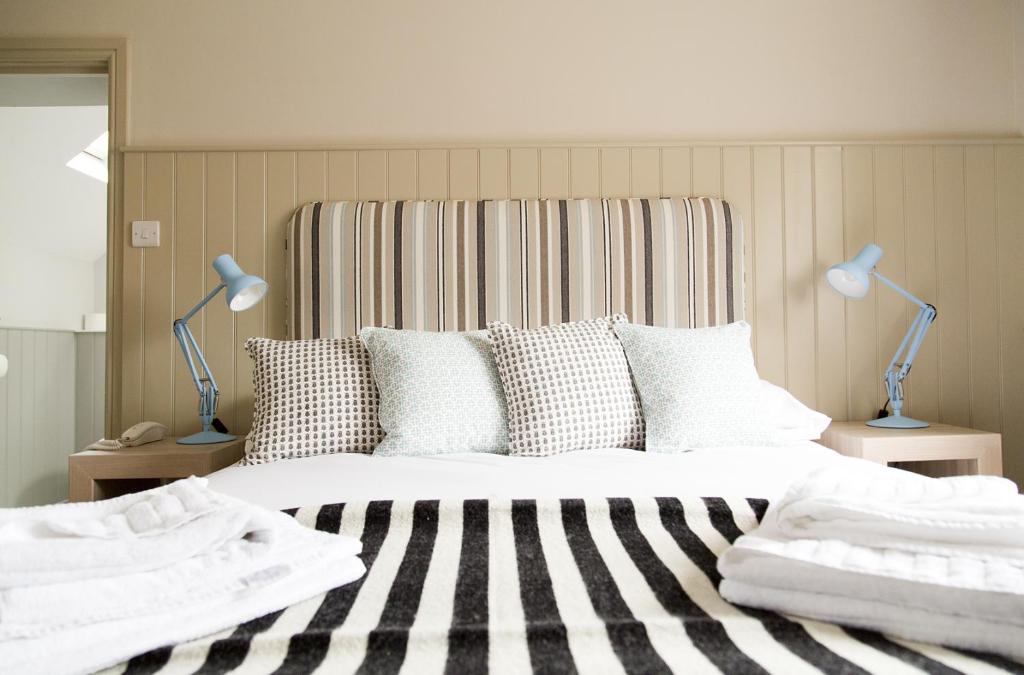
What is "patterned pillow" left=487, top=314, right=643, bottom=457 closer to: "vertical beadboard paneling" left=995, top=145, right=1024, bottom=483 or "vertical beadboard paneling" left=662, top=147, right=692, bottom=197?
"vertical beadboard paneling" left=662, top=147, right=692, bottom=197

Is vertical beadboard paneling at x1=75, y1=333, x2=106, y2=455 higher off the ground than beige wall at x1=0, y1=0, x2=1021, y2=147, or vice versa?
beige wall at x1=0, y1=0, x2=1021, y2=147

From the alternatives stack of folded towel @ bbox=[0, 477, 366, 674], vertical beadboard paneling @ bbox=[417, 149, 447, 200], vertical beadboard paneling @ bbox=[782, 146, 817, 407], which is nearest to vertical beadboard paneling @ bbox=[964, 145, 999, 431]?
vertical beadboard paneling @ bbox=[782, 146, 817, 407]

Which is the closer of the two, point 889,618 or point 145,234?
point 889,618

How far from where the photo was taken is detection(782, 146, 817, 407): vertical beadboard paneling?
2.50m

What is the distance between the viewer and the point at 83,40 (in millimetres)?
2521

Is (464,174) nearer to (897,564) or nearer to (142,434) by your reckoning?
(142,434)

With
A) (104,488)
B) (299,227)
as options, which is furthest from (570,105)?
(104,488)

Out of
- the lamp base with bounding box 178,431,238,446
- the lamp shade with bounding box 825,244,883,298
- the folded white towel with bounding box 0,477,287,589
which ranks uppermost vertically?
the lamp shade with bounding box 825,244,883,298

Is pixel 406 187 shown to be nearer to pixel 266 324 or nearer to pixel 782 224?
pixel 266 324

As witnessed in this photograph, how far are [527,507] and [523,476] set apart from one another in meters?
0.41

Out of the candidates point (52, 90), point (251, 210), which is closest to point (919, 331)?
point (251, 210)

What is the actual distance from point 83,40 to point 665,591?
9.23 feet

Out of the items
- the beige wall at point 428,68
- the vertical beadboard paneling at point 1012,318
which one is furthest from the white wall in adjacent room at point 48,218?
the vertical beadboard paneling at point 1012,318

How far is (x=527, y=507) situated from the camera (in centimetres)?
110
